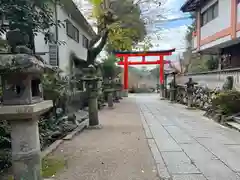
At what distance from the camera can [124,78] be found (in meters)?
25.2

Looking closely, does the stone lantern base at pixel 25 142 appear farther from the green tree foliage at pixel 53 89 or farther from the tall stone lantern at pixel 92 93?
the tall stone lantern at pixel 92 93

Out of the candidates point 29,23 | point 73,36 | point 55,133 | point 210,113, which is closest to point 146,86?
point 73,36

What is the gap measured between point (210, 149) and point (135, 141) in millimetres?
1660

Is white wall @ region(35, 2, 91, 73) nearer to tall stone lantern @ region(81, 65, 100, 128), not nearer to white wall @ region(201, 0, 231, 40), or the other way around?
tall stone lantern @ region(81, 65, 100, 128)

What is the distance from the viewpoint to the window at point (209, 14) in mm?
12866

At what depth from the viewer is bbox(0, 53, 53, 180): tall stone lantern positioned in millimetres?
2137

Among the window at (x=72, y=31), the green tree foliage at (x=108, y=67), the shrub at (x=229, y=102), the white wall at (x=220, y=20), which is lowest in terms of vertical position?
the shrub at (x=229, y=102)

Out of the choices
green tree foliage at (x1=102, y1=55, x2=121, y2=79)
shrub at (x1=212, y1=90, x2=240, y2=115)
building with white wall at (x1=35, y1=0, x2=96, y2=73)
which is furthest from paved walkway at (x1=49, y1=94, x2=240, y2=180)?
green tree foliage at (x1=102, y1=55, x2=121, y2=79)

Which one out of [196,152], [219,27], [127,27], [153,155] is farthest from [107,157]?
[219,27]

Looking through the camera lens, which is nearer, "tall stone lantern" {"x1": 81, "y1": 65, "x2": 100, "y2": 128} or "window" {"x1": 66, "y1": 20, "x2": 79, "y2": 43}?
"tall stone lantern" {"x1": 81, "y1": 65, "x2": 100, "y2": 128}

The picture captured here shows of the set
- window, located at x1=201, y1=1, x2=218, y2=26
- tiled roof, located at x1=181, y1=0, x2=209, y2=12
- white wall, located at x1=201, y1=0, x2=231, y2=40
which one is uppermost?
tiled roof, located at x1=181, y1=0, x2=209, y2=12

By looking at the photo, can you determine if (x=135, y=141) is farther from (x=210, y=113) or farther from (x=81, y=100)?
(x=81, y=100)

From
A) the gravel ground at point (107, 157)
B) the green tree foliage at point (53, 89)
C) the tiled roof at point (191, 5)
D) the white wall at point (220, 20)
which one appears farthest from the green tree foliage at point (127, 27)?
the gravel ground at point (107, 157)

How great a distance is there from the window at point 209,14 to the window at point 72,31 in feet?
26.6
